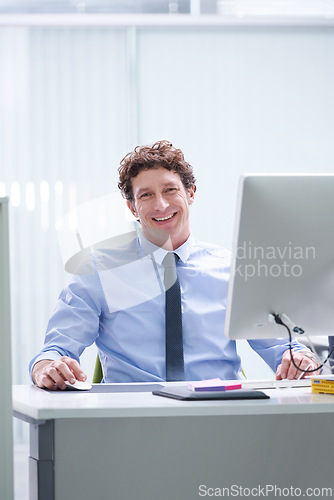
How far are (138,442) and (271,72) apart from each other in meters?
3.19

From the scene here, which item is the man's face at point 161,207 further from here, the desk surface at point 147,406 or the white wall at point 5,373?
the white wall at point 5,373

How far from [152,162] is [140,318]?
48 cm

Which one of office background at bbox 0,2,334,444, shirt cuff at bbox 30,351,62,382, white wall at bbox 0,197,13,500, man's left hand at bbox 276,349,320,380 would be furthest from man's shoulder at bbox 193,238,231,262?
office background at bbox 0,2,334,444

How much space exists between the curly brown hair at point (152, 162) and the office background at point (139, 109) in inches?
74.6

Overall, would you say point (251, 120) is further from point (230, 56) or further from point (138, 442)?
point (138, 442)

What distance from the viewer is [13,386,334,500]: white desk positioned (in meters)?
1.27

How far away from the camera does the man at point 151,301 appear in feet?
5.98

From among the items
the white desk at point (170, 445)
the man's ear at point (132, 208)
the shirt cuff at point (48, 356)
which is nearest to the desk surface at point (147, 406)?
the white desk at point (170, 445)

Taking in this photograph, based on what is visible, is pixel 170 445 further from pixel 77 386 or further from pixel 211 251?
pixel 211 251

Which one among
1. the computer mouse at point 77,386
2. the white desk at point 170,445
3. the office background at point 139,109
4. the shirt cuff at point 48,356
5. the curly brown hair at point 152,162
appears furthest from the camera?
the office background at point 139,109

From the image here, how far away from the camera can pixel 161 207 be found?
2.00 metres

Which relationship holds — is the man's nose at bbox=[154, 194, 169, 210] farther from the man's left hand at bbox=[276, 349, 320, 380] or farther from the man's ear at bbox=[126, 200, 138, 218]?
the man's left hand at bbox=[276, 349, 320, 380]

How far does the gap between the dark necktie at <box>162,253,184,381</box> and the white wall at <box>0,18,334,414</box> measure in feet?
6.83

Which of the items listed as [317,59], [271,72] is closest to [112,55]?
[271,72]
